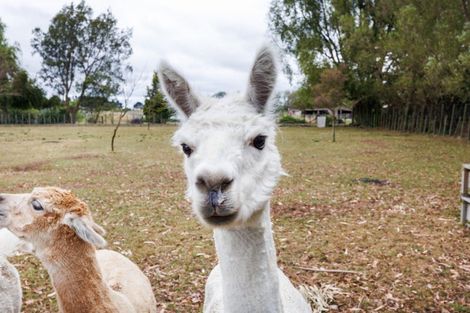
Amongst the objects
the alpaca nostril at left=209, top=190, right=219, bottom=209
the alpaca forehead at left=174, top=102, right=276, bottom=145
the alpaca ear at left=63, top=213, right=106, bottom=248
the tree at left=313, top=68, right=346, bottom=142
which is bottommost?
the alpaca ear at left=63, top=213, right=106, bottom=248

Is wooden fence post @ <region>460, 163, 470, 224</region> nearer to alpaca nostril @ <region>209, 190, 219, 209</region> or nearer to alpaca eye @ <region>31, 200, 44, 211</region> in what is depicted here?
alpaca nostril @ <region>209, 190, 219, 209</region>

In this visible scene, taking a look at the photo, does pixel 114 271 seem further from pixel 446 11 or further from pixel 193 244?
pixel 446 11

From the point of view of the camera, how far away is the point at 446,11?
19.3 meters

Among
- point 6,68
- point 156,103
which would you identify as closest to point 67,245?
point 156,103

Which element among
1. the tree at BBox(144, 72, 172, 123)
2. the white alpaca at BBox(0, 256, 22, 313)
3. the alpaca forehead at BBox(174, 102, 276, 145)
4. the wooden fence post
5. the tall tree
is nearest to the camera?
the alpaca forehead at BBox(174, 102, 276, 145)

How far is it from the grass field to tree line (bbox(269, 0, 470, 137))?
7028 millimetres

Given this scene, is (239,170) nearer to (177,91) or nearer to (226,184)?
(226,184)

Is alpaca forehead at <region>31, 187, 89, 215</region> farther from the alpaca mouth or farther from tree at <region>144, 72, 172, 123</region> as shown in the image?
the alpaca mouth

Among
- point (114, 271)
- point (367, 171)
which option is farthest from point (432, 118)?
point (114, 271)

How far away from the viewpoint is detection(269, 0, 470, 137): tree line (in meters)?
19.7

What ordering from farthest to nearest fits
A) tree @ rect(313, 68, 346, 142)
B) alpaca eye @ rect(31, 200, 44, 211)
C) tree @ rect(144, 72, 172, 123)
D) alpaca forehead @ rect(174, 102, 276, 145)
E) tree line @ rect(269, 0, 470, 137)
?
tree @ rect(313, 68, 346, 142) < tree line @ rect(269, 0, 470, 137) < alpaca eye @ rect(31, 200, 44, 211) < tree @ rect(144, 72, 172, 123) < alpaca forehead @ rect(174, 102, 276, 145)

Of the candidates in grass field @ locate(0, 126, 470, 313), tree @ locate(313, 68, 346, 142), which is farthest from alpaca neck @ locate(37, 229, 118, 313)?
tree @ locate(313, 68, 346, 142)

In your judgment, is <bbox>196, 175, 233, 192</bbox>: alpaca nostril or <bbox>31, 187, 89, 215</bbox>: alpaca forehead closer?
<bbox>196, 175, 233, 192</bbox>: alpaca nostril

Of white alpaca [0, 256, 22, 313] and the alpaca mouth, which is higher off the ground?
the alpaca mouth
